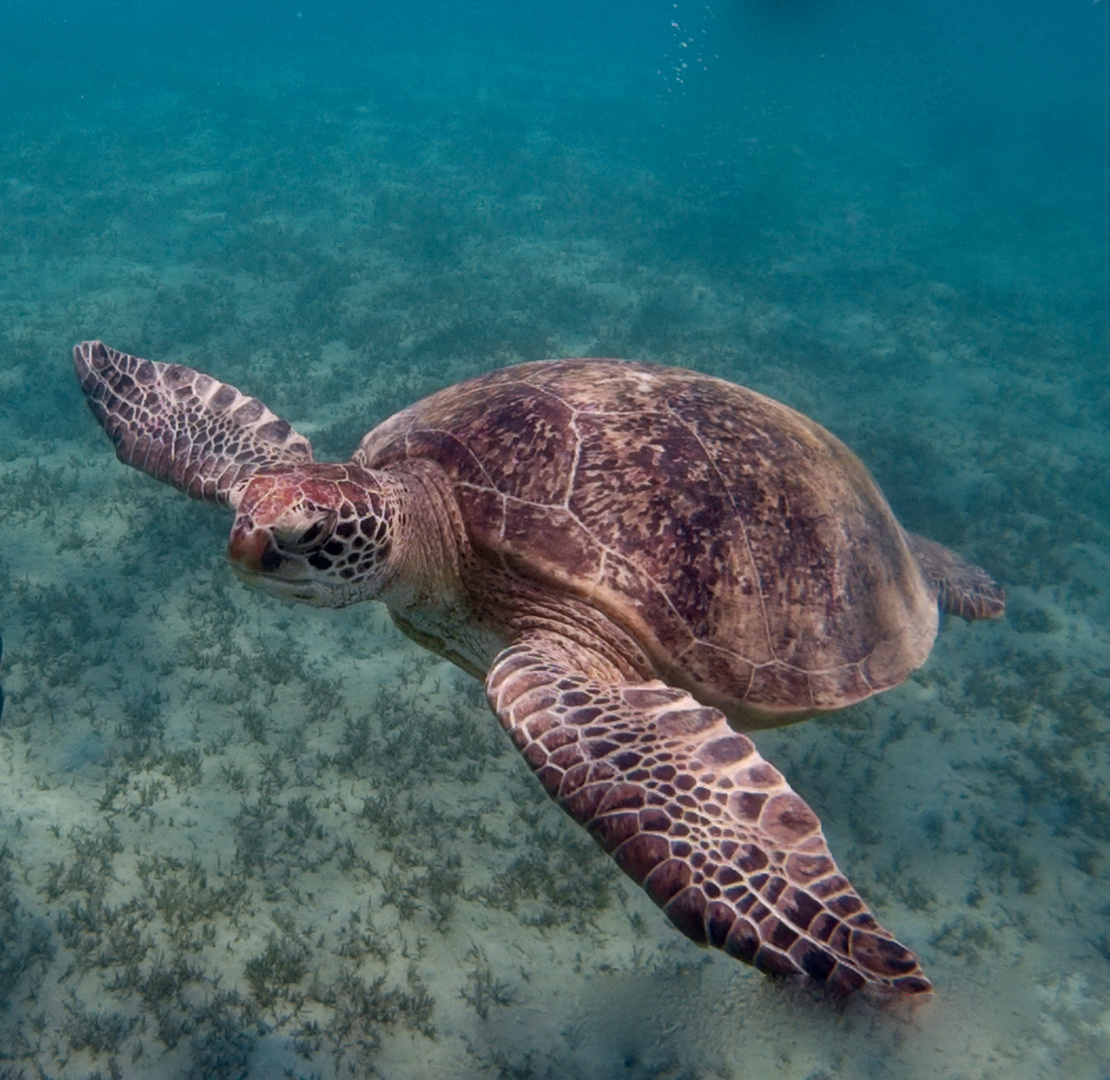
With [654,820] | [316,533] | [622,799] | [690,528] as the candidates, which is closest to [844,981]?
[654,820]

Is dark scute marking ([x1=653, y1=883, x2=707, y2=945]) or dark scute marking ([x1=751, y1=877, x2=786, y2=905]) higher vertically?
dark scute marking ([x1=751, y1=877, x2=786, y2=905])

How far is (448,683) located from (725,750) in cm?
277

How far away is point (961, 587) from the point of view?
4.19 meters

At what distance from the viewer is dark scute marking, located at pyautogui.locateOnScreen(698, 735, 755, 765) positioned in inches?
80.1

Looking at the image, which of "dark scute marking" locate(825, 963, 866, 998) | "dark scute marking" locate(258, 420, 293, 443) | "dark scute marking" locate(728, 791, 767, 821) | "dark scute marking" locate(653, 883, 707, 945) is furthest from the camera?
"dark scute marking" locate(258, 420, 293, 443)

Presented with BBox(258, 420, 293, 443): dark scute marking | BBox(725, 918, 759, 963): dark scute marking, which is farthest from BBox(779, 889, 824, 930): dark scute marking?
BBox(258, 420, 293, 443): dark scute marking

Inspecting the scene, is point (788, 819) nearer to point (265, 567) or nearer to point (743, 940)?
point (743, 940)

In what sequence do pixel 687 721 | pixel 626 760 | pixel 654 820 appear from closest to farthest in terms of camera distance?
pixel 654 820 → pixel 626 760 → pixel 687 721

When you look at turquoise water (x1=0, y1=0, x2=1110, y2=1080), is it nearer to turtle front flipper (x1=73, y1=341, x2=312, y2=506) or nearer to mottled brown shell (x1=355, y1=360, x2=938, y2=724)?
mottled brown shell (x1=355, y1=360, x2=938, y2=724)

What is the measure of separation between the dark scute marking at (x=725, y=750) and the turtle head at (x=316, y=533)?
130 centimetres

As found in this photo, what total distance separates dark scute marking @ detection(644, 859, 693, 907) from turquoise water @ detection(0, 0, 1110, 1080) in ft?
1.83

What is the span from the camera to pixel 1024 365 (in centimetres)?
1064

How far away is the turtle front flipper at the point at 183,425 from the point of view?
332 centimetres

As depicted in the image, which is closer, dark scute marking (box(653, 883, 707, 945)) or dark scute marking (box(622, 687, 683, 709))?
dark scute marking (box(653, 883, 707, 945))
